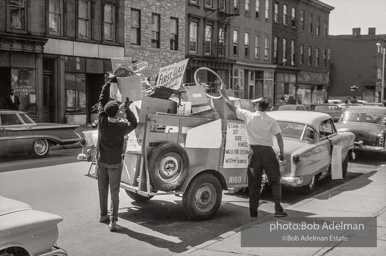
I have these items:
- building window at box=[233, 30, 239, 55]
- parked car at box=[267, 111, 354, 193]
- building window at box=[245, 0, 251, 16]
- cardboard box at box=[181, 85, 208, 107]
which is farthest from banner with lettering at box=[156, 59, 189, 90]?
building window at box=[245, 0, 251, 16]

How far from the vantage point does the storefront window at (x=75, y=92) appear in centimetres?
2450

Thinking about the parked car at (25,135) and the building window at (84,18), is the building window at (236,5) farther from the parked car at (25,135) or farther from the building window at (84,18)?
the parked car at (25,135)

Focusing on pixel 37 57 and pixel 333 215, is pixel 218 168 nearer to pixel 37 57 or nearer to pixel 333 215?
pixel 333 215

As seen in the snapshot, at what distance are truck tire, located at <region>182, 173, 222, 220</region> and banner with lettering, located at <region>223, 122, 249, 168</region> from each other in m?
0.41

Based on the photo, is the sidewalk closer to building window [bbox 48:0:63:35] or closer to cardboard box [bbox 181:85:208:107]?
cardboard box [bbox 181:85:208:107]

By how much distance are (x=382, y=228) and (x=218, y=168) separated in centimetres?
251

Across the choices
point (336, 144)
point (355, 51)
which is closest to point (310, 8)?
point (355, 51)

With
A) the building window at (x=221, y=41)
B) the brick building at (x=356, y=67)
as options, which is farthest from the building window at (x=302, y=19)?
the brick building at (x=356, y=67)

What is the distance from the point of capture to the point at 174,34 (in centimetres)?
3141

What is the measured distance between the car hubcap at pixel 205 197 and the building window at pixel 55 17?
1801 centimetres

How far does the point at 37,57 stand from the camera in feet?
73.4

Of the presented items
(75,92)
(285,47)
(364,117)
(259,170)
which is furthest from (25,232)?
(285,47)

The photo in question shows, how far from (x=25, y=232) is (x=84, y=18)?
2236 cm

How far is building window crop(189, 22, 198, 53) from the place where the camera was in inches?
1302
